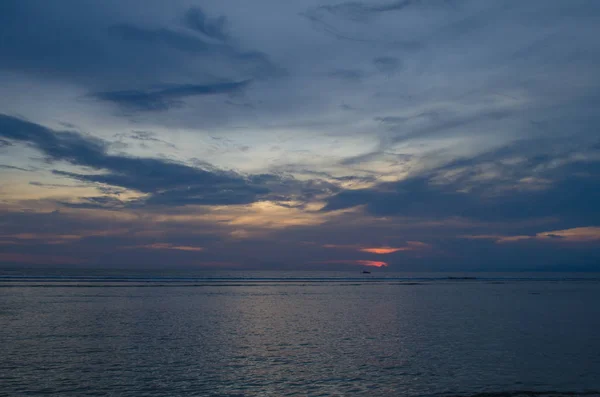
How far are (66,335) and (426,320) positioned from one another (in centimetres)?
2370

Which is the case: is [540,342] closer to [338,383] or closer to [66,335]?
[338,383]

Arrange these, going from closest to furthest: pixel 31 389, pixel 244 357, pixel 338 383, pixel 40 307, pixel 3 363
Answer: pixel 31 389 < pixel 338 383 < pixel 3 363 < pixel 244 357 < pixel 40 307

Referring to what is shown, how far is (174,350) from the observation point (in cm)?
2219

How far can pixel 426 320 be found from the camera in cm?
3347

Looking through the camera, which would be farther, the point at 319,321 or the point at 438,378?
the point at 319,321

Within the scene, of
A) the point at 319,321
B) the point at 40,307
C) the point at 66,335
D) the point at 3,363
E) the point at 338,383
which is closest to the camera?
the point at 338,383

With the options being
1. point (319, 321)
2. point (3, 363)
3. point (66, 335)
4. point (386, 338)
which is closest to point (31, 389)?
point (3, 363)

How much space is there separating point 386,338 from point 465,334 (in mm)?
5045

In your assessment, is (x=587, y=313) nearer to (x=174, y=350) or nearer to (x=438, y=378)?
(x=438, y=378)

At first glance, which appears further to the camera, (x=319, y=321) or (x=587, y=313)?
(x=587, y=313)

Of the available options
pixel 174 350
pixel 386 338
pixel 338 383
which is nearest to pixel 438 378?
pixel 338 383

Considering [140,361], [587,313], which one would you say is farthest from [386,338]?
[587,313]

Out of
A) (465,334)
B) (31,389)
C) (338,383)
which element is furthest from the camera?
(465,334)

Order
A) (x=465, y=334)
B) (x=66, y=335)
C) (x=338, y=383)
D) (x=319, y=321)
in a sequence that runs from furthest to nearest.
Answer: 1. (x=319, y=321)
2. (x=465, y=334)
3. (x=66, y=335)
4. (x=338, y=383)
